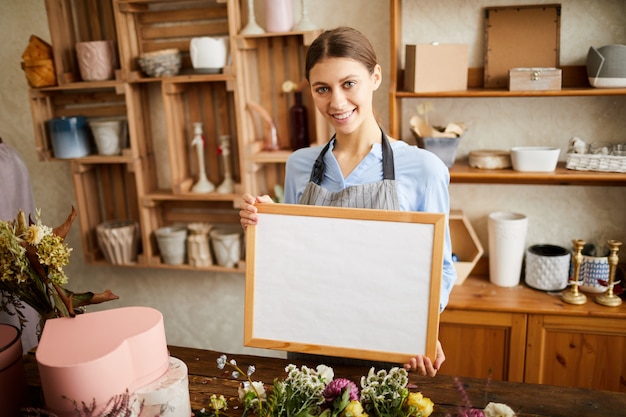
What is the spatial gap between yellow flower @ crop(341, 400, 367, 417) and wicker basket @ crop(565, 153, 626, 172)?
5.86 feet

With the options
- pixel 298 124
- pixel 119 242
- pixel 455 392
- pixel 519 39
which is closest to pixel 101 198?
pixel 119 242

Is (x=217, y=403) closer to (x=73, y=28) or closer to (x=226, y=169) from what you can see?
(x=226, y=169)

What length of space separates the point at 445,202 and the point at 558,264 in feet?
3.83

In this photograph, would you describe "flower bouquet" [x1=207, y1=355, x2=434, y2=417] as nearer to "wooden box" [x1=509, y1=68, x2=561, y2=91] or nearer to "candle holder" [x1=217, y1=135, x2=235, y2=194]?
"wooden box" [x1=509, y1=68, x2=561, y2=91]

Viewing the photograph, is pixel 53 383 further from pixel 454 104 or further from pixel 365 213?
pixel 454 104

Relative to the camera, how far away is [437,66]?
2.46m

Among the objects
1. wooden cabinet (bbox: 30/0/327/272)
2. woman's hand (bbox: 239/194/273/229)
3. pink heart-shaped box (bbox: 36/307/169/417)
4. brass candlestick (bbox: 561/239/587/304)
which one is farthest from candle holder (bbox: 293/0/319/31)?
pink heart-shaped box (bbox: 36/307/169/417)

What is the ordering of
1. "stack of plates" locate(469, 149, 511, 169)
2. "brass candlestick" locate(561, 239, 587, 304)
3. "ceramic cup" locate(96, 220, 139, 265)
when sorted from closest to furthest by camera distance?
"brass candlestick" locate(561, 239, 587, 304) → "stack of plates" locate(469, 149, 511, 169) → "ceramic cup" locate(96, 220, 139, 265)

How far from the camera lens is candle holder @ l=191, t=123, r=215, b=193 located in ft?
9.45

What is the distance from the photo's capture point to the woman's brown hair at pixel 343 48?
1.52 m

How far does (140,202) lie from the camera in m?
2.96

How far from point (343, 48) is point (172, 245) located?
5.85ft

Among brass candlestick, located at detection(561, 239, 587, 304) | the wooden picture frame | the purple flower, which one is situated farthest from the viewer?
brass candlestick, located at detection(561, 239, 587, 304)

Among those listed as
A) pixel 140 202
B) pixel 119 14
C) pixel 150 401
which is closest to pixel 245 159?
pixel 140 202
